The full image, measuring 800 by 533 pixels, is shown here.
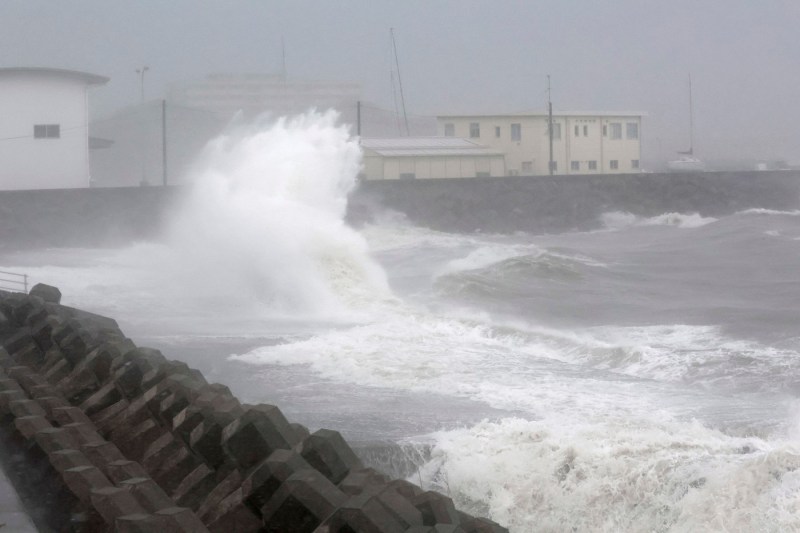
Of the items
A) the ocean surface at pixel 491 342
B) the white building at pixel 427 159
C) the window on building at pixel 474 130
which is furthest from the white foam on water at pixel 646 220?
the window on building at pixel 474 130

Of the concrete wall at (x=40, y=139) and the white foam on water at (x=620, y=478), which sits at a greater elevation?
the concrete wall at (x=40, y=139)

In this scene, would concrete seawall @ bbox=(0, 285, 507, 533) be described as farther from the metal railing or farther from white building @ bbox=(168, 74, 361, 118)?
white building @ bbox=(168, 74, 361, 118)

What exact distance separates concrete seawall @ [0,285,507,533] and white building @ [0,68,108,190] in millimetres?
28101

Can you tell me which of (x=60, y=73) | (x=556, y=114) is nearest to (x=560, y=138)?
(x=556, y=114)

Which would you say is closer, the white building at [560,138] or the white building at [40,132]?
the white building at [40,132]

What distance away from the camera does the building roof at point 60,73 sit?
111 ft

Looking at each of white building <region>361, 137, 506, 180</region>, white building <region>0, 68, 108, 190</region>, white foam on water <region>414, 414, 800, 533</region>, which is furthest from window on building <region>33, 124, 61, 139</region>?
white foam on water <region>414, 414, 800, 533</region>

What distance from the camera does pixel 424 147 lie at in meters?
43.2

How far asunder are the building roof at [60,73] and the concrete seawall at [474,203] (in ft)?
16.5

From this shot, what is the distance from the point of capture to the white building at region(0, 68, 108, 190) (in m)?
33.3

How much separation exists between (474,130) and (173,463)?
135ft

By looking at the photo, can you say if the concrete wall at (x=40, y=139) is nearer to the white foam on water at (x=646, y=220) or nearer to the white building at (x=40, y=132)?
the white building at (x=40, y=132)

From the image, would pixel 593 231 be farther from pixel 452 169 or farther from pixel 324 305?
pixel 324 305

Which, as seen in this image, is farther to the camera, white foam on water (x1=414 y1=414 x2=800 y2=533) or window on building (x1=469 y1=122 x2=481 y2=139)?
window on building (x1=469 y1=122 x2=481 y2=139)
